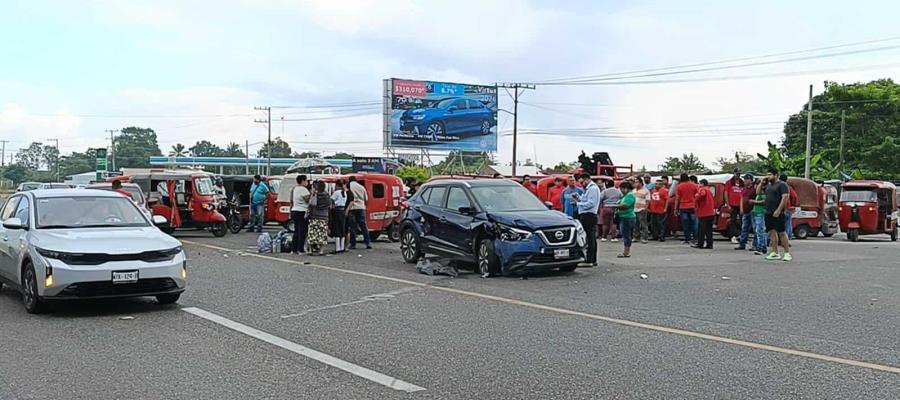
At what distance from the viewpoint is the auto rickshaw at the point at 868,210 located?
78.7 ft

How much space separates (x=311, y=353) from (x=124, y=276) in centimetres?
309

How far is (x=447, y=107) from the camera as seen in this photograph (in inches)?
1914

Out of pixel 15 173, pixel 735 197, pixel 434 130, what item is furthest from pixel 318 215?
pixel 15 173

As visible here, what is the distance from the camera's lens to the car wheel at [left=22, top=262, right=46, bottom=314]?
9.37m

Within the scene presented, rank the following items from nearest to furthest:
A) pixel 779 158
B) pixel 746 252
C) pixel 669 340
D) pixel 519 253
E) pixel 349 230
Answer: pixel 669 340, pixel 519 253, pixel 746 252, pixel 349 230, pixel 779 158

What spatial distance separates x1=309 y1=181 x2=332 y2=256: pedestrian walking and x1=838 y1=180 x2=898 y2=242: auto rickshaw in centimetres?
1599

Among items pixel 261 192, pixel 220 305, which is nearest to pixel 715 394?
pixel 220 305

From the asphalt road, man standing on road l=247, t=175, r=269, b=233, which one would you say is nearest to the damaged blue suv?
the asphalt road

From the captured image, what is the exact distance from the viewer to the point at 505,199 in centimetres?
1434

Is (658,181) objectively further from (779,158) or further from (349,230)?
(779,158)

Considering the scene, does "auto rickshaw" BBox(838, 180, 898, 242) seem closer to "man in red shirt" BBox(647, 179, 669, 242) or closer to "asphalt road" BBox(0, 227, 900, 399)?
"man in red shirt" BBox(647, 179, 669, 242)

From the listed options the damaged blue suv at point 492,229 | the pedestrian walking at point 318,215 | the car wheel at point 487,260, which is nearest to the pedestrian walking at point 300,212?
the pedestrian walking at point 318,215

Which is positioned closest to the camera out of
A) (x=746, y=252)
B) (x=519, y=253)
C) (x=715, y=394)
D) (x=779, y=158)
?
(x=715, y=394)

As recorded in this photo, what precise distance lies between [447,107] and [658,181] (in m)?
27.5
